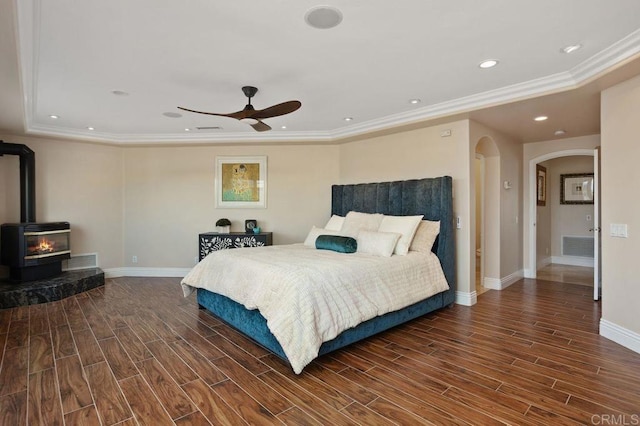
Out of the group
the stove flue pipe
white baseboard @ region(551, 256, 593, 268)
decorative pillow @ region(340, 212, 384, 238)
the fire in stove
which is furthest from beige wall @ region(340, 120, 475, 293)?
the stove flue pipe

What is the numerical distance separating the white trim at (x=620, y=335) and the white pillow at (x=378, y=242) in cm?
214

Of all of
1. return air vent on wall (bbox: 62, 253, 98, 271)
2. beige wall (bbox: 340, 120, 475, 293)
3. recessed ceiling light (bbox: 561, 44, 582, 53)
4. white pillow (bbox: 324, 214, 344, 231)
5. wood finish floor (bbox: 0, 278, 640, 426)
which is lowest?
wood finish floor (bbox: 0, 278, 640, 426)

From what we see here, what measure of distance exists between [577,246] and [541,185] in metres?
1.61

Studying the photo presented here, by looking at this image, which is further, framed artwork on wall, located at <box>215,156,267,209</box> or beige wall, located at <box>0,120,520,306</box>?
framed artwork on wall, located at <box>215,156,267,209</box>

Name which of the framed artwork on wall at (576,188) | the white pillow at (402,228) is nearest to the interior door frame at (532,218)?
the framed artwork on wall at (576,188)

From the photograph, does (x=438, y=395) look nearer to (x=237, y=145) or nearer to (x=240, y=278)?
(x=240, y=278)

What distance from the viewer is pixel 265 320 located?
2.72 meters

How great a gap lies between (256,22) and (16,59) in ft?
6.55

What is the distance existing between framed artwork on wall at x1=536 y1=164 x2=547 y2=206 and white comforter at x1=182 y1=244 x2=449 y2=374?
12.7 feet

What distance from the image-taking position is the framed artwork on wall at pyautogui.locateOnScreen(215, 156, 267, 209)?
19.3ft

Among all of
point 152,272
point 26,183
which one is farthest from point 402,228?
point 26,183

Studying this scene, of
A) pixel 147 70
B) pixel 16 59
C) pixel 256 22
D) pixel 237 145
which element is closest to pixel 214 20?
pixel 256 22

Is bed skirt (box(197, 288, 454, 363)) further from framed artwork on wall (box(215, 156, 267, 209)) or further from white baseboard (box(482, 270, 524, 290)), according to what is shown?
framed artwork on wall (box(215, 156, 267, 209))

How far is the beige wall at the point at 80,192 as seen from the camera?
516cm
